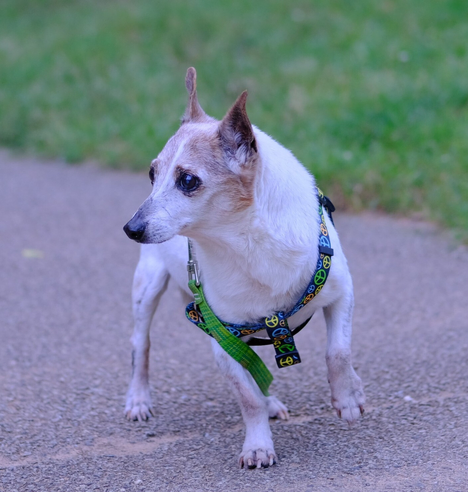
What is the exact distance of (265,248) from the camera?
2902 mm

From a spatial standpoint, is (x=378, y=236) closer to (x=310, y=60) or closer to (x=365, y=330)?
(x=365, y=330)

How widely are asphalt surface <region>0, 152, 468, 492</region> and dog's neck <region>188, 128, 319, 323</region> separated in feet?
2.10

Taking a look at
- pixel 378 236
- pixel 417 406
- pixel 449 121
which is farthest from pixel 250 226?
pixel 449 121

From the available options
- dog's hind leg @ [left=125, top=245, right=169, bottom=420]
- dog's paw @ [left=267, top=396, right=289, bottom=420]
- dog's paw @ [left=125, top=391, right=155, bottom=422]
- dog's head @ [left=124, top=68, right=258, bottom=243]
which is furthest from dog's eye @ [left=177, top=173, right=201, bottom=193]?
dog's paw @ [left=125, top=391, right=155, bottom=422]

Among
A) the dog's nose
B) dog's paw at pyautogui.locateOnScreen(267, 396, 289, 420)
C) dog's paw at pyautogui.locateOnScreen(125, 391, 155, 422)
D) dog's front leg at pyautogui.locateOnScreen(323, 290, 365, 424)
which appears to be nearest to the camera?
the dog's nose

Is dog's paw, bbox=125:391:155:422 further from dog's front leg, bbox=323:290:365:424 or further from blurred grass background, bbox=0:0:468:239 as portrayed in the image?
blurred grass background, bbox=0:0:468:239

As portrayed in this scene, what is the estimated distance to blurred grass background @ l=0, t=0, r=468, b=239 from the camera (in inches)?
260

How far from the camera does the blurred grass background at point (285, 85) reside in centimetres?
661

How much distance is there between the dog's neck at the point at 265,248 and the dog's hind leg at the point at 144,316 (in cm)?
66

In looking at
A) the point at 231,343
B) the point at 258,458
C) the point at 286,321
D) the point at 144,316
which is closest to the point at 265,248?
the point at 286,321

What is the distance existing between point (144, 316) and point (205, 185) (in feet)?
3.47

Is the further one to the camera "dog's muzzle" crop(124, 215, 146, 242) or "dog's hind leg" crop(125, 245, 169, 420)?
"dog's hind leg" crop(125, 245, 169, 420)

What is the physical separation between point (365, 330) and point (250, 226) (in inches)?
67.1

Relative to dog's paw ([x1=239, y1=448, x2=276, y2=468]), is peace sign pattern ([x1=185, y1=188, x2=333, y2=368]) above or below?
above
